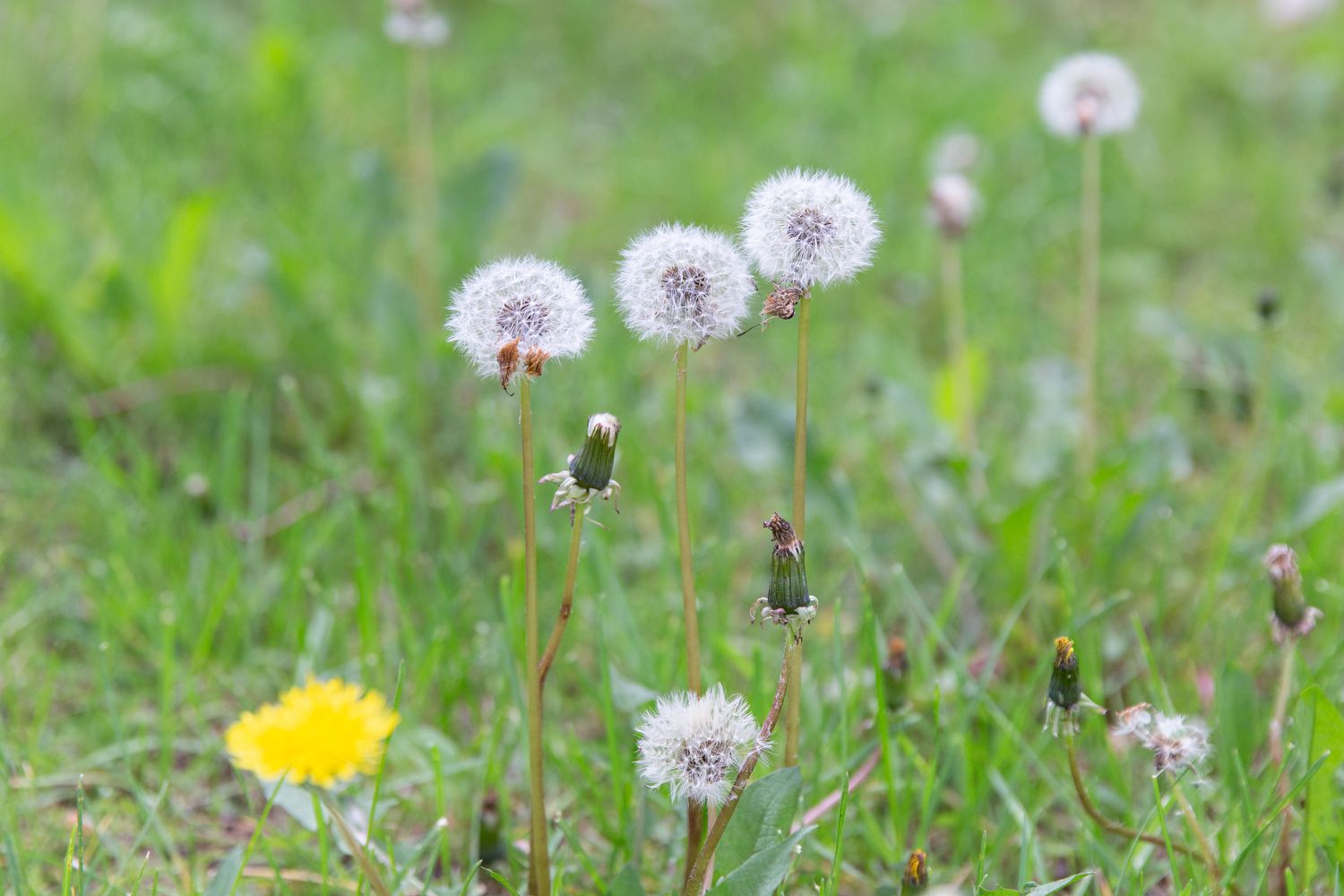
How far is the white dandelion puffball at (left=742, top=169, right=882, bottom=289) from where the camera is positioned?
1.29 metres

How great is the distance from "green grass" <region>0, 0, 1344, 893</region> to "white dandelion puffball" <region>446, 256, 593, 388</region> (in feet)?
1.94

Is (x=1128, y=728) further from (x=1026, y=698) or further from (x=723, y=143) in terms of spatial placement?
(x=723, y=143)

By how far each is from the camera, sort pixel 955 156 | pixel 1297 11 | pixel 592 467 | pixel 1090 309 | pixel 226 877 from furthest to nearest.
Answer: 1. pixel 1297 11
2. pixel 955 156
3. pixel 1090 309
4. pixel 226 877
5. pixel 592 467

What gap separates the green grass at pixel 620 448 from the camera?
1.76 metres

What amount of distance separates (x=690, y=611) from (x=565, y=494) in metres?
0.23

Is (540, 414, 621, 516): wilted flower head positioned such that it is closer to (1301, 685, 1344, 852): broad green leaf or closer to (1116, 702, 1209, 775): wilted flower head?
(1116, 702, 1209, 775): wilted flower head

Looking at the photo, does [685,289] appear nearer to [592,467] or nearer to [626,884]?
[592,467]

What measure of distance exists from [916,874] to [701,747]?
0.30m

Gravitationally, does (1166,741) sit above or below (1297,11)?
below

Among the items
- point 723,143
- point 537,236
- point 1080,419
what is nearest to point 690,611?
point 1080,419

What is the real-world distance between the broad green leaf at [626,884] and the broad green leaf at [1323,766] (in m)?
0.84

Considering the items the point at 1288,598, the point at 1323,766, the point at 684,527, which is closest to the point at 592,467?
the point at 684,527

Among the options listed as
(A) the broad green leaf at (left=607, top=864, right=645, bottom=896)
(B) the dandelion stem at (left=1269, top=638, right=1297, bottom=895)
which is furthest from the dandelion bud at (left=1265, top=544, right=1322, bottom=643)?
(A) the broad green leaf at (left=607, top=864, right=645, bottom=896)

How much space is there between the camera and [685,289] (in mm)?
1285
